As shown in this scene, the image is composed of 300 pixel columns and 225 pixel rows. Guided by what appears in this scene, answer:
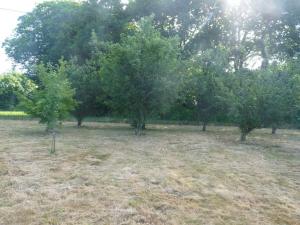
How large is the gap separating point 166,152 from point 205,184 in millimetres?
3512

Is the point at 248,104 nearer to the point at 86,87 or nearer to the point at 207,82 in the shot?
the point at 207,82

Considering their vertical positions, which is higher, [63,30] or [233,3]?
[233,3]

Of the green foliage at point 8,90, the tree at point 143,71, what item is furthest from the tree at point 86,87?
the green foliage at point 8,90

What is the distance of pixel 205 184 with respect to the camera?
5660 mm

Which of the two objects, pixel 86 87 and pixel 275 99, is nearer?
pixel 275 99

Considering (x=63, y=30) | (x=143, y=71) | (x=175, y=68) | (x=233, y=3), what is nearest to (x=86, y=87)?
(x=143, y=71)

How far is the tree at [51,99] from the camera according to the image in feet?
39.2

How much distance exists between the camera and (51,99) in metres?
12.1

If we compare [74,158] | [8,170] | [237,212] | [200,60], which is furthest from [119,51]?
[237,212]

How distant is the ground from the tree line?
3655mm

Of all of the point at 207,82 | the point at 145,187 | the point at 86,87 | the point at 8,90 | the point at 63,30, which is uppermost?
the point at 63,30

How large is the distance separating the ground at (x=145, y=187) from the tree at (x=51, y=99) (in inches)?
133

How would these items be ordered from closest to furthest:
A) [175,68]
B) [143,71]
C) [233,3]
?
1. [143,71]
2. [175,68]
3. [233,3]

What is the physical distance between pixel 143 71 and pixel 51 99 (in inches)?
135
